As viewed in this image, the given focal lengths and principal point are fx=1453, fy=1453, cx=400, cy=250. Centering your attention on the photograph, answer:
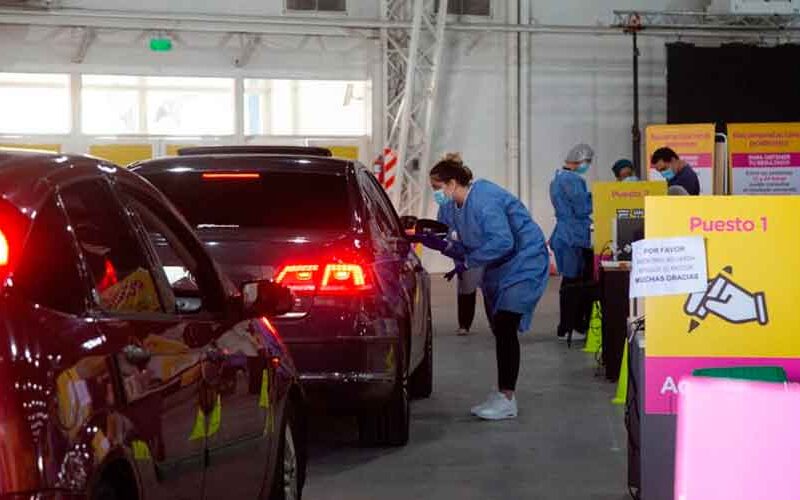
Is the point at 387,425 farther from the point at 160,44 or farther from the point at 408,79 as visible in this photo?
the point at 160,44

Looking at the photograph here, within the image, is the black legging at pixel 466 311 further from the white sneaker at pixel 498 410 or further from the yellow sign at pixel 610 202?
the white sneaker at pixel 498 410

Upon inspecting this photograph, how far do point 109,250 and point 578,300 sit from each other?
31.5 feet

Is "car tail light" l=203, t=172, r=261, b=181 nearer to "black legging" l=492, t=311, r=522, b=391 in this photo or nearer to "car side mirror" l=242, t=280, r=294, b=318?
"black legging" l=492, t=311, r=522, b=391

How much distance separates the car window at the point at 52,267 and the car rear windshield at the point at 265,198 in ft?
13.3

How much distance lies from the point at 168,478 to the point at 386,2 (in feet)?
63.9

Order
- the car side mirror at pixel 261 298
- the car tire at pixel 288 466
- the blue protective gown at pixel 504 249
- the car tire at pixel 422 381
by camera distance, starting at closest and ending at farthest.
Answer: the car side mirror at pixel 261 298
the car tire at pixel 288 466
the blue protective gown at pixel 504 249
the car tire at pixel 422 381

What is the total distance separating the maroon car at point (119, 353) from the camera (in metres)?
3.35

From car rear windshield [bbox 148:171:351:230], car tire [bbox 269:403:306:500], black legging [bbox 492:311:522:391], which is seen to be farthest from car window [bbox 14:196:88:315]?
black legging [bbox 492:311:522:391]

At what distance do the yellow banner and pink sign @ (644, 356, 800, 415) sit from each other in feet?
0.07

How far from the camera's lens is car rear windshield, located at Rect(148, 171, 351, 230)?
7.92 metres

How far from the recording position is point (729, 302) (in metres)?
5.05

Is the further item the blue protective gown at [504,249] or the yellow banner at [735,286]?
the blue protective gown at [504,249]

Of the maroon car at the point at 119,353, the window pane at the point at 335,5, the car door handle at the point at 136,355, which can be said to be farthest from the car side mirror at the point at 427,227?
the window pane at the point at 335,5

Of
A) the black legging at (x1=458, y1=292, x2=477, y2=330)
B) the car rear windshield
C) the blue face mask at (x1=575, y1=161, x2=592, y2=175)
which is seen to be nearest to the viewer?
the car rear windshield
